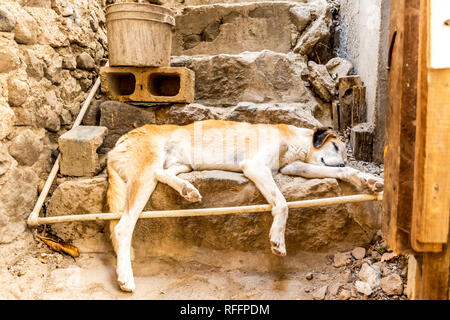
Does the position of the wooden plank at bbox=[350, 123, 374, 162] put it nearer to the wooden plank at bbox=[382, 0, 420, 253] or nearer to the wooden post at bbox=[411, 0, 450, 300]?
the wooden plank at bbox=[382, 0, 420, 253]

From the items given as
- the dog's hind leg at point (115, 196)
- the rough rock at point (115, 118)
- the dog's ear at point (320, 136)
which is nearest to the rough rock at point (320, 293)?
the dog's ear at point (320, 136)

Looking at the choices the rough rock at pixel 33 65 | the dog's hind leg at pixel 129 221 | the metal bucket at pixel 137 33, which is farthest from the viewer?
the metal bucket at pixel 137 33

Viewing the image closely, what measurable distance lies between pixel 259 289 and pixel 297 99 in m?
2.18

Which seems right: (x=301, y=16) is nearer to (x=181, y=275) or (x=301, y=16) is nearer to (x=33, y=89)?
(x=33, y=89)

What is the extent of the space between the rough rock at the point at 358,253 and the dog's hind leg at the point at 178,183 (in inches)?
45.7

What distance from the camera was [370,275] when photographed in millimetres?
2240

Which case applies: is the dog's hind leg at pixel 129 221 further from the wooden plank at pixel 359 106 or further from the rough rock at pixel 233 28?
the rough rock at pixel 233 28

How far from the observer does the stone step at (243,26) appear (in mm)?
4352

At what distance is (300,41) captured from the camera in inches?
169

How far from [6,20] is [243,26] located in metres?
2.72

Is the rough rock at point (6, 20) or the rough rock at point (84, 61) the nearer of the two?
the rough rock at point (6, 20)

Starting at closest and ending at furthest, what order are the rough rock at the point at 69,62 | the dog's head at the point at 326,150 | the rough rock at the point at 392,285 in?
the rough rock at the point at 392,285
the dog's head at the point at 326,150
the rough rock at the point at 69,62

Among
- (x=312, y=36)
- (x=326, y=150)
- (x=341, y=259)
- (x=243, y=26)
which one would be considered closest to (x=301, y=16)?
(x=312, y=36)
